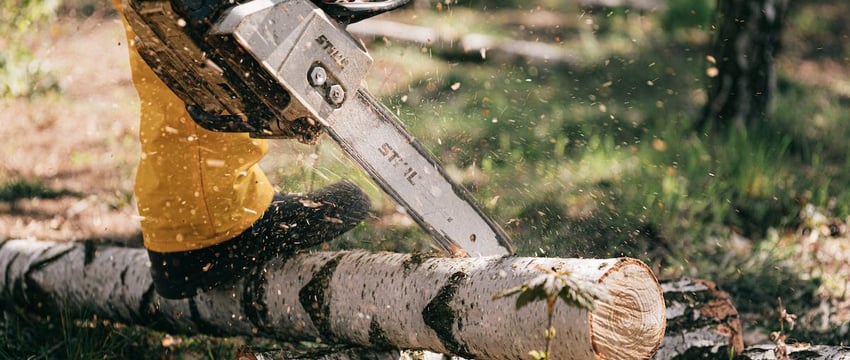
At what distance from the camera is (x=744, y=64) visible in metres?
4.35

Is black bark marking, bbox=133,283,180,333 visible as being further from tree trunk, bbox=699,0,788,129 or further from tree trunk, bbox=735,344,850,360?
tree trunk, bbox=699,0,788,129

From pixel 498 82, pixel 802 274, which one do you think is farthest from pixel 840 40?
pixel 802 274

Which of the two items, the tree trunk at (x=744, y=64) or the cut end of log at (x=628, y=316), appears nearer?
the cut end of log at (x=628, y=316)

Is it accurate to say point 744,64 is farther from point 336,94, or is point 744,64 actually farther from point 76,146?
point 76,146

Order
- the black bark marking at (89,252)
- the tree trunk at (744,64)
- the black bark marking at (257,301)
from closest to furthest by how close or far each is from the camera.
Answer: the black bark marking at (257,301) < the black bark marking at (89,252) < the tree trunk at (744,64)

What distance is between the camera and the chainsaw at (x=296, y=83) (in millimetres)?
1815

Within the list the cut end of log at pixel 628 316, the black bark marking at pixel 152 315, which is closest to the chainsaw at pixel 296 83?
the cut end of log at pixel 628 316

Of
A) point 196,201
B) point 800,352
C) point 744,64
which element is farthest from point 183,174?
point 744,64

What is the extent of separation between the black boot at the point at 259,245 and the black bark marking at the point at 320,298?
0.18 m

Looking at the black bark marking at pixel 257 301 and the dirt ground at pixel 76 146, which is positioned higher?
the black bark marking at pixel 257 301

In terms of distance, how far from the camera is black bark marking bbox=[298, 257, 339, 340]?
7.11 ft

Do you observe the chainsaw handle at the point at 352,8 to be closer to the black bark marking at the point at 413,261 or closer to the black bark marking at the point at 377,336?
the black bark marking at the point at 413,261

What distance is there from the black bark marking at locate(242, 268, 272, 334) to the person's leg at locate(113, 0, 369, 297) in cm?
5

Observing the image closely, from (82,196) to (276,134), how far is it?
2.19 metres
